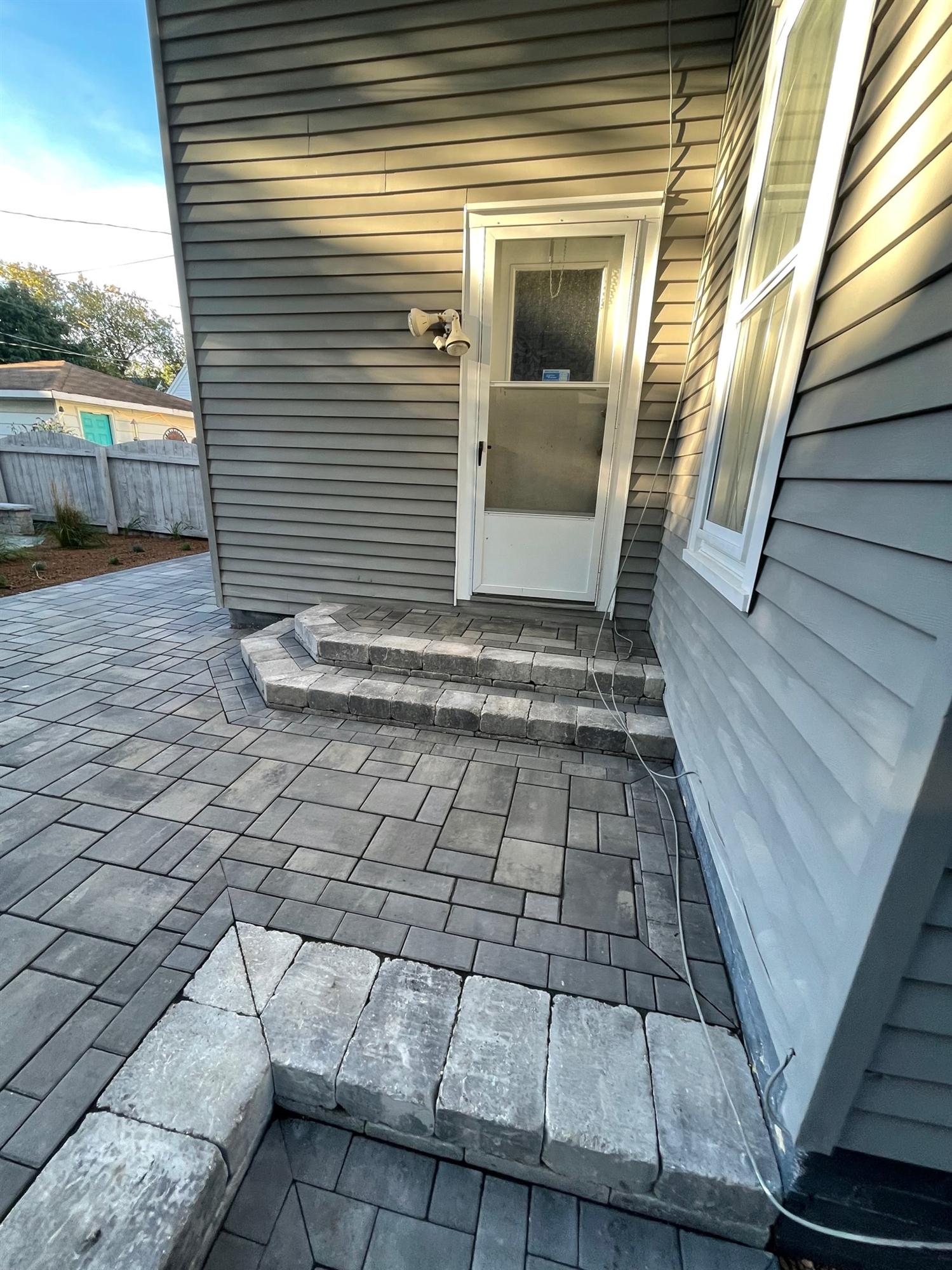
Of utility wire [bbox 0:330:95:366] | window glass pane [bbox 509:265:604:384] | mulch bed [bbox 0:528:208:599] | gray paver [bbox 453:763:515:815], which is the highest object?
utility wire [bbox 0:330:95:366]

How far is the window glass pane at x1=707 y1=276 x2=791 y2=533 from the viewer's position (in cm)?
154

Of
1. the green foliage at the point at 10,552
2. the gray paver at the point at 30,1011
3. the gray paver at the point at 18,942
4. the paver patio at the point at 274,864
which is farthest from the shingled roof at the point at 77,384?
the gray paver at the point at 30,1011

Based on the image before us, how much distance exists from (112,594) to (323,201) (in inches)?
136

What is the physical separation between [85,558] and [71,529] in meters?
0.69

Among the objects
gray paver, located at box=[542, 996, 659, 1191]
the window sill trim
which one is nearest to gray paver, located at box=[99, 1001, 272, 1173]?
gray paver, located at box=[542, 996, 659, 1191]

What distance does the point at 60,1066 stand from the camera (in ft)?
3.56

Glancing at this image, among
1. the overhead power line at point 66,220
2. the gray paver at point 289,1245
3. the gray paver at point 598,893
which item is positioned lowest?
the gray paver at point 289,1245

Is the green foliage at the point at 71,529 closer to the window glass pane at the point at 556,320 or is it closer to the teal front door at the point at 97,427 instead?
the window glass pane at the point at 556,320

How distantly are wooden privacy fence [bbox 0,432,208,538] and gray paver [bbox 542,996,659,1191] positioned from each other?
7499 millimetres

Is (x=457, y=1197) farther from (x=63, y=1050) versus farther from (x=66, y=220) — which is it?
(x=66, y=220)

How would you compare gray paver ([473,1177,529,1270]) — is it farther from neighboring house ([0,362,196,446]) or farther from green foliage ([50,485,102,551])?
neighboring house ([0,362,196,446])

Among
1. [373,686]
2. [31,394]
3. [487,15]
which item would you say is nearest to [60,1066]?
[373,686]

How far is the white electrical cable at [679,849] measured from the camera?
2.95 ft

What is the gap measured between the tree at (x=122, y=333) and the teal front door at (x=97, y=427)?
11.6m
